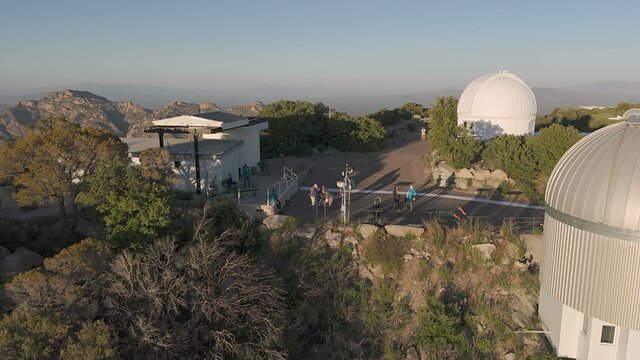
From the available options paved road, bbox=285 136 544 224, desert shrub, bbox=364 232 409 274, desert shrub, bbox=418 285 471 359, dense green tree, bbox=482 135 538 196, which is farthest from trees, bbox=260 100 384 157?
desert shrub, bbox=418 285 471 359

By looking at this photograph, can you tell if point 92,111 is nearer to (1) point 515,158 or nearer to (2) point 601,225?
(1) point 515,158

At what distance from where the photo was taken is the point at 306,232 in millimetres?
14953

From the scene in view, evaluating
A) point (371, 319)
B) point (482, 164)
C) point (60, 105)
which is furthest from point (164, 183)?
point (60, 105)

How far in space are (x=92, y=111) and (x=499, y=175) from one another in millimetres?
72319

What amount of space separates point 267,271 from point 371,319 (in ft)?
11.5

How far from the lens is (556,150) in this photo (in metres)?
20.7

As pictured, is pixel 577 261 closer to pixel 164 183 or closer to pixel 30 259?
pixel 164 183

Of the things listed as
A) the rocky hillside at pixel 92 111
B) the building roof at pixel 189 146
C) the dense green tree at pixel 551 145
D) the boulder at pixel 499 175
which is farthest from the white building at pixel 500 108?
the rocky hillside at pixel 92 111

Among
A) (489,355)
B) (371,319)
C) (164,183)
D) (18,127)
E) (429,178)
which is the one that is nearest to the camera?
(489,355)

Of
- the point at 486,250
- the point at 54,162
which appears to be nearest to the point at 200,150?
the point at 54,162

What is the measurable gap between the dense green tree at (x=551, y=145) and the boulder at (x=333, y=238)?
1215cm

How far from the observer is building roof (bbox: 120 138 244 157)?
1922 cm

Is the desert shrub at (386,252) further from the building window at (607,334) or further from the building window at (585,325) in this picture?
the building window at (607,334)

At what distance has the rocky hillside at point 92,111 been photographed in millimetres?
64750
